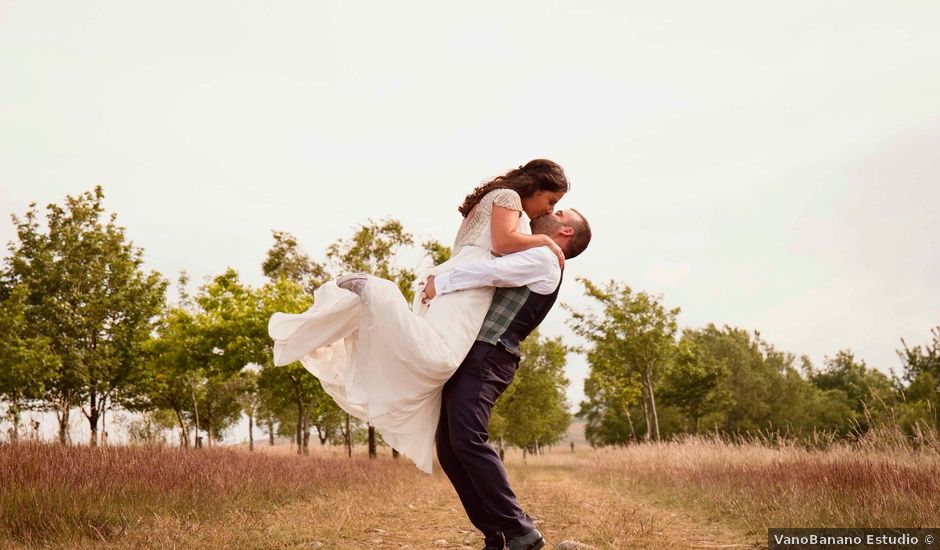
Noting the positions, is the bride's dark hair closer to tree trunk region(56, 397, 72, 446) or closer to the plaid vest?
the plaid vest

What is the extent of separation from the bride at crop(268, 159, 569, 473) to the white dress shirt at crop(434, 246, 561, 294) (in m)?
0.05

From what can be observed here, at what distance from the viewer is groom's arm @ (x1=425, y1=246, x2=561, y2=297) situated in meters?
3.78

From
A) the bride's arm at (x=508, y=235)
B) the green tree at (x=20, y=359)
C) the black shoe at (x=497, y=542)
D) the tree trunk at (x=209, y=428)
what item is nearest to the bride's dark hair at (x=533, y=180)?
the bride's arm at (x=508, y=235)

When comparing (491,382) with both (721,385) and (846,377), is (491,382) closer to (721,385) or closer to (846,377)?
(721,385)

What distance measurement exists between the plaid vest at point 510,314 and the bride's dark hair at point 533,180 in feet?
2.01

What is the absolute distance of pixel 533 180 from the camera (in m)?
4.11

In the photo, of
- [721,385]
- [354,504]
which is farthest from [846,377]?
[354,504]

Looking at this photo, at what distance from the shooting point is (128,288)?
94.0 feet

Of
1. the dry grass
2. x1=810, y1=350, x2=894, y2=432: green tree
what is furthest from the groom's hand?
x1=810, y1=350, x2=894, y2=432: green tree

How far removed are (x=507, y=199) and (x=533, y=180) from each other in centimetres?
34

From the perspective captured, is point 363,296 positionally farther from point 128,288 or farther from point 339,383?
point 128,288

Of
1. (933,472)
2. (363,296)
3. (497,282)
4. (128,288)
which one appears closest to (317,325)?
(363,296)

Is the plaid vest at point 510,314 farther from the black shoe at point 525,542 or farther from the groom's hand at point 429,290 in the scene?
the black shoe at point 525,542

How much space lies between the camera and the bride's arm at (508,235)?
12.5ft
